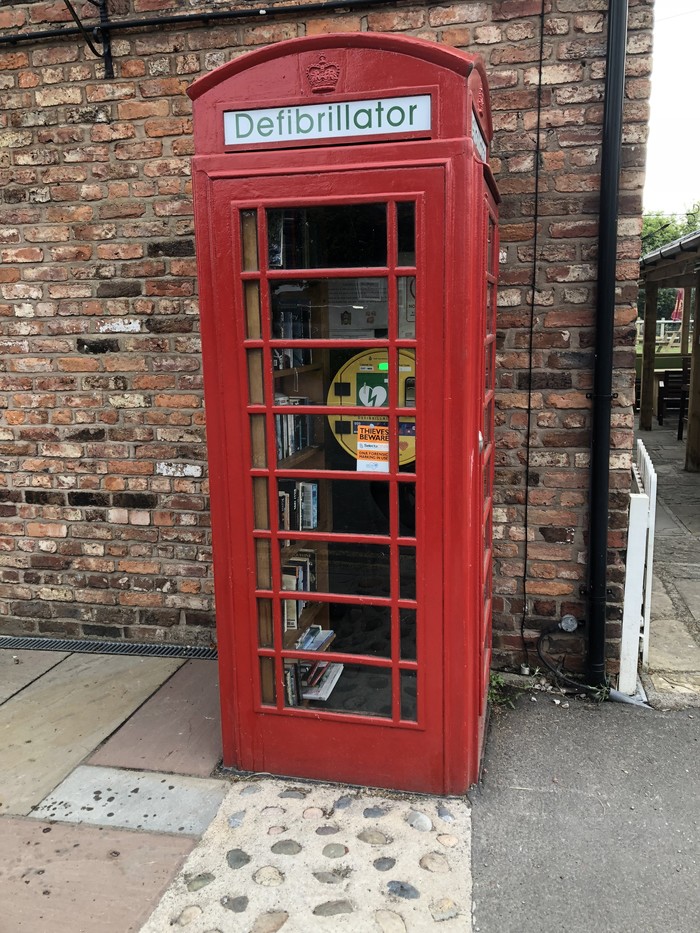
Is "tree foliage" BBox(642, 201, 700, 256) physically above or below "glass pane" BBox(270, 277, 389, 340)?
above

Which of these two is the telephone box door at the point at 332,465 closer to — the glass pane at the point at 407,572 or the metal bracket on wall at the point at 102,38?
the glass pane at the point at 407,572

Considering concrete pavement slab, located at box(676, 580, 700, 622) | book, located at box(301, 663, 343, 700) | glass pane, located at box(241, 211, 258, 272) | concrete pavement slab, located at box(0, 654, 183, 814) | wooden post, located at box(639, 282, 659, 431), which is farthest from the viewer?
wooden post, located at box(639, 282, 659, 431)

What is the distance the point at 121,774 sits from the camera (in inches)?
123

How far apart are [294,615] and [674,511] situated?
5.56m

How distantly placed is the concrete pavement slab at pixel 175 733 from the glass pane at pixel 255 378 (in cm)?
162

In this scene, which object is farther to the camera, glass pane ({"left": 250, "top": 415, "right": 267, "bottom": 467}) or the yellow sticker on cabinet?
glass pane ({"left": 250, "top": 415, "right": 267, "bottom": 467})

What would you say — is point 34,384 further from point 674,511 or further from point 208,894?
point 674,511

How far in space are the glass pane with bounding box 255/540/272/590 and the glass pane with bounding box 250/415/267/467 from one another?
Result: 0.33 meters

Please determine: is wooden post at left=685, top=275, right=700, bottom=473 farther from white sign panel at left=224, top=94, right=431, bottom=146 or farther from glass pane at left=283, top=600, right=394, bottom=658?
white sign panel at left=224, top=94, right=431, bottom=146

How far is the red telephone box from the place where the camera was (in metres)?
2.52

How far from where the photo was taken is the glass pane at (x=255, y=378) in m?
2.79

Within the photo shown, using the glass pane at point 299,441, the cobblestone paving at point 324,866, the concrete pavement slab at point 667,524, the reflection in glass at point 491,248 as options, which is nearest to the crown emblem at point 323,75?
the reflection in glass at point 491,248

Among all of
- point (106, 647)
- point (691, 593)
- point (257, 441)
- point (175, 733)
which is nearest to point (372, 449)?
point (257, 441)

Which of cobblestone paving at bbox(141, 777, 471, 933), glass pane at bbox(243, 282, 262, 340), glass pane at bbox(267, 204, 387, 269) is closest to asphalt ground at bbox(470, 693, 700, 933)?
cobblestone paving at bbox(141, 777, 471, 933)
